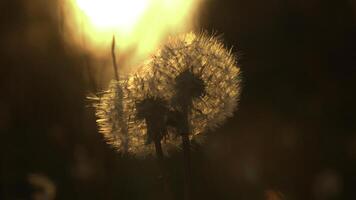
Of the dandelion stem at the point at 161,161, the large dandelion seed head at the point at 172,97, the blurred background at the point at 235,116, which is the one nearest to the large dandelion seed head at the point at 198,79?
the large dandelion seed head at the point at 172,97

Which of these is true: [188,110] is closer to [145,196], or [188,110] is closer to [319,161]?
[145,196]

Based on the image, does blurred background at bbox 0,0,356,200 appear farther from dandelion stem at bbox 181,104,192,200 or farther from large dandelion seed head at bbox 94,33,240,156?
dandelion stem at bbox 181,104,192,200

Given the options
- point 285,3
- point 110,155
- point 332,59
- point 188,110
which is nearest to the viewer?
point 188,110

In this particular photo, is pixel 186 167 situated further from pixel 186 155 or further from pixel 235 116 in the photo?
pixel 235 116

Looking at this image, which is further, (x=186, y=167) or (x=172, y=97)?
(x=172, y=97)

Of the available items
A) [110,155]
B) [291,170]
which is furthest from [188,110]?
[291,170]

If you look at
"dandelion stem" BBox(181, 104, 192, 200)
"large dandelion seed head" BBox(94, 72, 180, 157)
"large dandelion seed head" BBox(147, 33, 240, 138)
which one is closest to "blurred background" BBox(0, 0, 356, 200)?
"large dandelion seed head" BBox(94, 72, 180, 157)

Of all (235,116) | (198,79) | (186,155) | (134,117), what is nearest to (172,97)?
(198,79)
